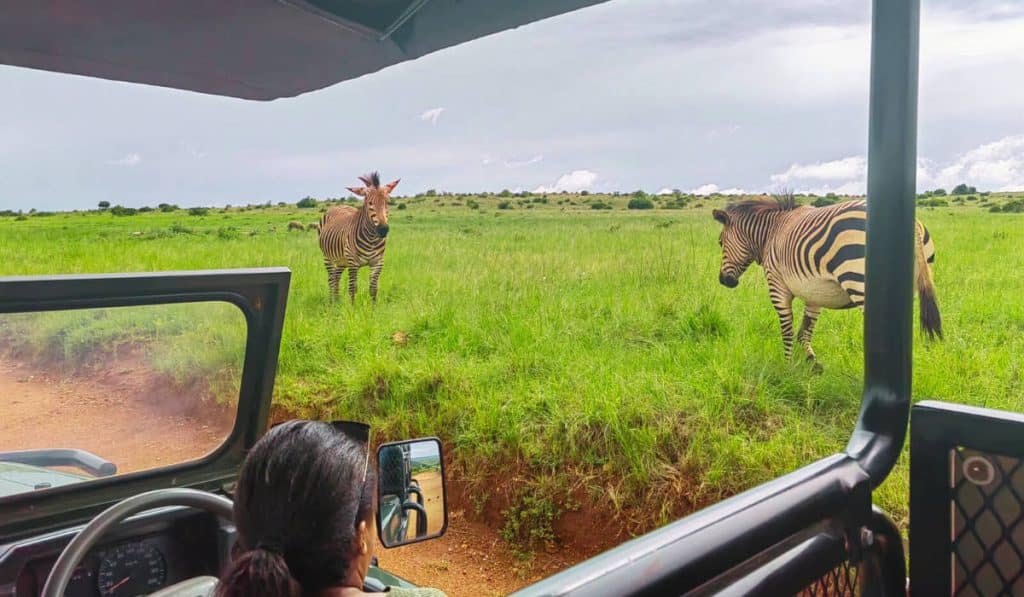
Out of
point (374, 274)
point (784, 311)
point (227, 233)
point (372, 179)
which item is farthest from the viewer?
point (227, 233)

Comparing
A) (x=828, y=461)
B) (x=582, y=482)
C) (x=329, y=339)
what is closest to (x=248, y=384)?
(x=828, y=461)

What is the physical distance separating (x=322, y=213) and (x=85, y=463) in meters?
4.94

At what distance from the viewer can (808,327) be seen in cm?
327

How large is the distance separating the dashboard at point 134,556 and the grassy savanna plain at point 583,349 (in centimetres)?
24

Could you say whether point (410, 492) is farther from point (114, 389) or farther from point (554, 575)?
point (114, 389)

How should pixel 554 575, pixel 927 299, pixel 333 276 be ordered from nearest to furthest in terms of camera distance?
1. pixel 554 575
2. pixel 927 299
3. pixel 333 276

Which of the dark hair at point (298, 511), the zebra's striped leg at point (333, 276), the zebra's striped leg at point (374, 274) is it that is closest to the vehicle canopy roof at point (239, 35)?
the dark hair at point (298, 511)

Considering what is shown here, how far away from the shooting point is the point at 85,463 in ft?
3.84

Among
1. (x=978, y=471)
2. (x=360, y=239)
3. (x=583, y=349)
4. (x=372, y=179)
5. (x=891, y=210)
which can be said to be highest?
(x=372, y=179)

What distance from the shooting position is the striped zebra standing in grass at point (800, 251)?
3252mm

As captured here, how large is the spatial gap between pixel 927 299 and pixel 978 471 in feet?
7.40

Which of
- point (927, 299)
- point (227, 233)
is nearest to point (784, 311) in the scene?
point (927, 299)

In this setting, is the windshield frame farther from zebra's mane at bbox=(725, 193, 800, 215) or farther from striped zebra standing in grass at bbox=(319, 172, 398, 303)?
striped zebra standing in grass at bbox=(319, 172, 398, 303)

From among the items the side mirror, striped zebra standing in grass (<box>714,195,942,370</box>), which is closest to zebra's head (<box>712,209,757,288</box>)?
striped zebra standing in grass (<box>714,195,942,370</box>)
